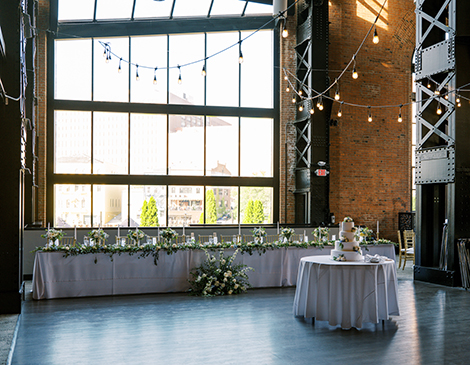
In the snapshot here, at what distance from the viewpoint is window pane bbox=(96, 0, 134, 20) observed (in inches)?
527

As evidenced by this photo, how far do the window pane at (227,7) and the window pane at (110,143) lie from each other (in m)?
4.49

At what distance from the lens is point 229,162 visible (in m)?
14.5

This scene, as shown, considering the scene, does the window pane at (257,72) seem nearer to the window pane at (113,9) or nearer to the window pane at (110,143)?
the window pane at (113,9)

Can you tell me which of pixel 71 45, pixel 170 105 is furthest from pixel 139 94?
pixel 71 45

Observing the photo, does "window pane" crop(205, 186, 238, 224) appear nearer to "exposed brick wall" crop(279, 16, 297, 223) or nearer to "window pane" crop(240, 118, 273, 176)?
"window pane" crop(240, 118, 273, 176)

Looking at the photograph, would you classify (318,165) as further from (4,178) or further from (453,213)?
(4,178)

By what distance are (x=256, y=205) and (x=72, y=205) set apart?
578cm

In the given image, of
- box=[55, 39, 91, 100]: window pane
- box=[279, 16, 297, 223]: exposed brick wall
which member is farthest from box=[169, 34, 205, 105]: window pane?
box=[279, 16, 297, 223]: exposed brick wall

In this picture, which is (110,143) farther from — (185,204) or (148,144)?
(185,204)

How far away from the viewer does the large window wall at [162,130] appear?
529 inches

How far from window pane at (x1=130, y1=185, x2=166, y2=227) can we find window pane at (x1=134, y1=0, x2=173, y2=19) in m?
5.35

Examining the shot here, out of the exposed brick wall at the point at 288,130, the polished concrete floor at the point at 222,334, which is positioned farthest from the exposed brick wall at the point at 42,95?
the exposed brick wall at the point at 288,130

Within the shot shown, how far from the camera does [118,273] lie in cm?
779

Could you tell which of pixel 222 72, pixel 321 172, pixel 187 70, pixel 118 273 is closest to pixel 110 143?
pixel 187 70
